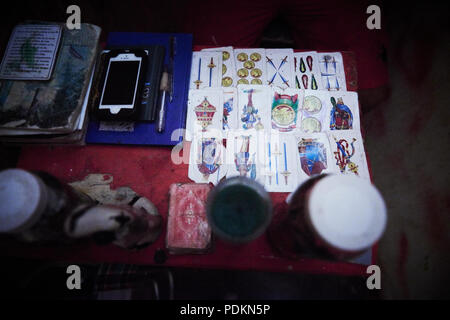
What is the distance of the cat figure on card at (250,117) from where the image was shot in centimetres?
134

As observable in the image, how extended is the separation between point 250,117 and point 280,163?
32cm

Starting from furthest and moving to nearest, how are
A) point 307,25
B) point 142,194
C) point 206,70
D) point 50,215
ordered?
point 307,25
point 206,70
point 142,194
point 50,215

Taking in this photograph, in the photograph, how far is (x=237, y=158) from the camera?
4.20 ft

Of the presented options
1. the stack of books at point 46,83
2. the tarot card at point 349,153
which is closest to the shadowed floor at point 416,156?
the tarot card at point 349,153

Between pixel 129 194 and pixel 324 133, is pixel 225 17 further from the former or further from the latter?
pixel 129 194

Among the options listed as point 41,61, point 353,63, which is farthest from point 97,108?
point 353,63

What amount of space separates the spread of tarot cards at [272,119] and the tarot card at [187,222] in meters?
0.13

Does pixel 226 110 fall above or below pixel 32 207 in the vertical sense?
above

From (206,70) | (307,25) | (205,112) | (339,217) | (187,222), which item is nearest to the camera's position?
(339,217)

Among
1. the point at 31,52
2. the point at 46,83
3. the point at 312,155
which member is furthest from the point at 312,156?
the point at 31,52

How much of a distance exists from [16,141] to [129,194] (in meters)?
0.68

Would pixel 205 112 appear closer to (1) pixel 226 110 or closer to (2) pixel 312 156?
(1) pixel 226 110

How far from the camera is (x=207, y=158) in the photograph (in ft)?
4.21

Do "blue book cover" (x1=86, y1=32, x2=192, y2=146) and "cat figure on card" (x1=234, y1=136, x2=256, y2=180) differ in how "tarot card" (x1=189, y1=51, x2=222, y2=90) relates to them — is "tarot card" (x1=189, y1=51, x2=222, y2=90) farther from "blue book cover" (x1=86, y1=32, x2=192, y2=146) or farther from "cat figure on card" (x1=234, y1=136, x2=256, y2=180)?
"cat figure on card" (x1=234, y1=136, x2=256, y2=180)
